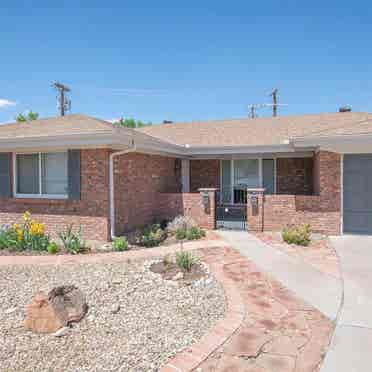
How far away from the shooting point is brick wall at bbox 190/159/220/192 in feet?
43.3

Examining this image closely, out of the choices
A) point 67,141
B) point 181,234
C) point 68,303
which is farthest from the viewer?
point 181,234

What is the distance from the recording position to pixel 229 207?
1175 centimetres

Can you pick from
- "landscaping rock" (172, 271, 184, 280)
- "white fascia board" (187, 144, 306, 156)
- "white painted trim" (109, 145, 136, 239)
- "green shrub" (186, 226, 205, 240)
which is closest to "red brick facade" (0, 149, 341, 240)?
"white painted trim" (109, 145, 136, 239)

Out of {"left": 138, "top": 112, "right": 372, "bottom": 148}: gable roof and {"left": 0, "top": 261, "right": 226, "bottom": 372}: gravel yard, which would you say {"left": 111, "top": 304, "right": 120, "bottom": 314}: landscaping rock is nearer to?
{"left": 0, "top": 261, "right": 226, "bottom": 372}: gravel yard

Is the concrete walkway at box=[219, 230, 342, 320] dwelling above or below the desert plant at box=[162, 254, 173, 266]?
below

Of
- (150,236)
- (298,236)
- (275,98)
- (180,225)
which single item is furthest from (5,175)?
(275,98)

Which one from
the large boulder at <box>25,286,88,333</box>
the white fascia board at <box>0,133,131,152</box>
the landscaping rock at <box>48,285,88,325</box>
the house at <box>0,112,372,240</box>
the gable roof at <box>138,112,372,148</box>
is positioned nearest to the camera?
the large boulder at <box>25,286,88,333</box>

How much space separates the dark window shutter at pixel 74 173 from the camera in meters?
8.63

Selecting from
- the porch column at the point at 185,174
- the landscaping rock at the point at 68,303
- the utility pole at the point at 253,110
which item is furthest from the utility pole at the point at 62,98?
the landscaping rock at the point at 68,303

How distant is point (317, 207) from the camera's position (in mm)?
9250

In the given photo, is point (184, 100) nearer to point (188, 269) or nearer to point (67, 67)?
point (67, 67)

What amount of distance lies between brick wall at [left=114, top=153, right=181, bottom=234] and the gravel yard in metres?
3.31

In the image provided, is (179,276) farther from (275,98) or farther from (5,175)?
(275,98)

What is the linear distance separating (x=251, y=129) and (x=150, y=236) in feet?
26.0
